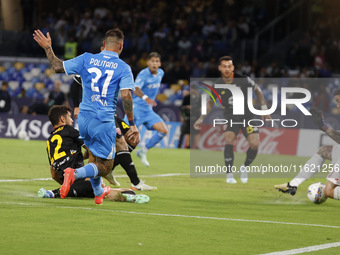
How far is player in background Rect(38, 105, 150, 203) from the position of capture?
9.52 m

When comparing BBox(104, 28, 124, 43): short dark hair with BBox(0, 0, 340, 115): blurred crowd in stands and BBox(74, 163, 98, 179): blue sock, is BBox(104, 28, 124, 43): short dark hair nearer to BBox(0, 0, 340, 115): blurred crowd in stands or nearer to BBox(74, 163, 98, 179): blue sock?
BBox(74, 163, 98, 179): blue sock

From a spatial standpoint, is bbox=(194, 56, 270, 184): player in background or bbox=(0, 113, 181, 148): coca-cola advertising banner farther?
bbox=(0, 113, 181, 148): coca-cola advertising banner

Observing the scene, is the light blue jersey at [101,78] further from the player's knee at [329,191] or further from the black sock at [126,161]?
the player's knee at [329,191]

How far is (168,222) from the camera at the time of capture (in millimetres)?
8016

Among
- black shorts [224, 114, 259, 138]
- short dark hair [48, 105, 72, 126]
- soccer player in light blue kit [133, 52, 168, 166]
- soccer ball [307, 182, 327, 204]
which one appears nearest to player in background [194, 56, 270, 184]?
black shorts [224, 114, 259, 138]

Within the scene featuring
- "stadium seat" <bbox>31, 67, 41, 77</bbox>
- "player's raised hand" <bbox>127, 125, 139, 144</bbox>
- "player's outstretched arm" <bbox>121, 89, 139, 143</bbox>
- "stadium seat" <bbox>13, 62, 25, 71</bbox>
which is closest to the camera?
"player's outstretched arm" <bbox>121, 89, 139, 143</bbox>

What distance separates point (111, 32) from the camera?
9031 mm

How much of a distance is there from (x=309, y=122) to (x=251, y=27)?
27.0ft

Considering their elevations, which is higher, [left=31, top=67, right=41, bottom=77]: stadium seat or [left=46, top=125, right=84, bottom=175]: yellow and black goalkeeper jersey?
[left=31, top=67, right=41, bottom=77]: stadium seat

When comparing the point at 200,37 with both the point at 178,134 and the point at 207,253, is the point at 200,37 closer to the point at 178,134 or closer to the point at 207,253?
the point at 178,134

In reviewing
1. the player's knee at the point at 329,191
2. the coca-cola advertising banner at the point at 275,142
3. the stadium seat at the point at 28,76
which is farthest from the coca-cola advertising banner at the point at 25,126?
the player's knee at the point at 329,191

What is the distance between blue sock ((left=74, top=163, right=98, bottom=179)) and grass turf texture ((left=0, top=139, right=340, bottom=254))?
0.42m

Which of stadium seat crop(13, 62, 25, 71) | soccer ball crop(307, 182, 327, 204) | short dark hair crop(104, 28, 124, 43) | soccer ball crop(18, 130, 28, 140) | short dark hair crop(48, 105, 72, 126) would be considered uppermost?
short dark hair crop(104, 28, 124, 43)

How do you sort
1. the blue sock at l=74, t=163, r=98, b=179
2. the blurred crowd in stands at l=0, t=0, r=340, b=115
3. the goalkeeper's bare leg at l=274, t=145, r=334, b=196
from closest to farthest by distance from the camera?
the blue sock at l=74, t=163, r=98, b=179, the goalkeeper's bare leg at l=274, t=145, r=334, b=196, the blurred crowd in stands at l=0, t=0, r=340, b=115
